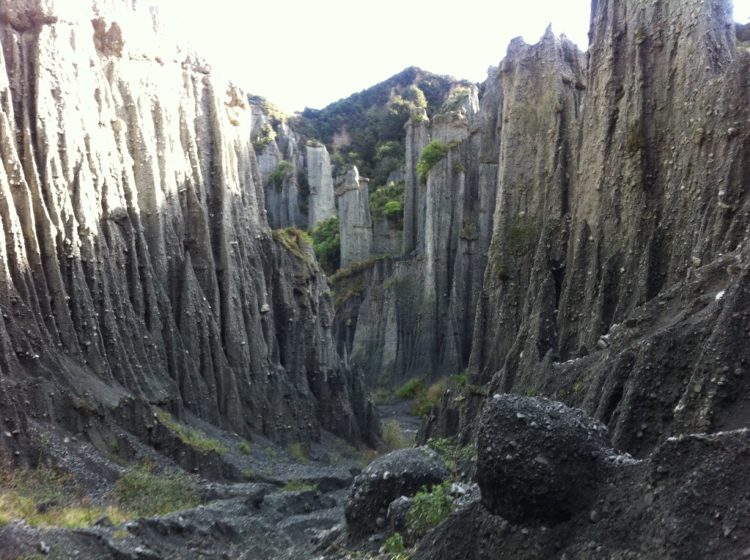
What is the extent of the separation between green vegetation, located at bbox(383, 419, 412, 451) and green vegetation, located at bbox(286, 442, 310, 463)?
5822 mm

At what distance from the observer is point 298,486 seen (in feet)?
92.9

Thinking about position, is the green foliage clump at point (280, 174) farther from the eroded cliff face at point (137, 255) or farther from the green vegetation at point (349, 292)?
the eroded cliff face at point (137, 255)

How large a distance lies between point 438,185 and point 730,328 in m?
43.3

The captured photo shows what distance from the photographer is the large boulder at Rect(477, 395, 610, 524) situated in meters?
8.86

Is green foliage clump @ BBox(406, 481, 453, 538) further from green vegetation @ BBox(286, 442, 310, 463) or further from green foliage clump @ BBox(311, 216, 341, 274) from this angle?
green foliage clump @ BBox(311, 216, 341, 274)

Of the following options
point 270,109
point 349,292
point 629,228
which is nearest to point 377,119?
point 270,109

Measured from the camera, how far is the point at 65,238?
26297mm

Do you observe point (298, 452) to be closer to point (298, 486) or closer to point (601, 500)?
point (298, 486)

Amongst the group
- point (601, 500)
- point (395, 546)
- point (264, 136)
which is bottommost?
point (395, 546)

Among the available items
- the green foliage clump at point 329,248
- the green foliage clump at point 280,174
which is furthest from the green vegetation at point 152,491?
the green foliage clump at point 280,174

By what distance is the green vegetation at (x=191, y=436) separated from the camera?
26.4 meters

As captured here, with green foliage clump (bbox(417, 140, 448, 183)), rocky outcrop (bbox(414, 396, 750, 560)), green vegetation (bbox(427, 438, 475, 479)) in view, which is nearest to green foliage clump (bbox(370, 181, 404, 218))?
green foliage clump (bbox(417, 140, 448, 183))

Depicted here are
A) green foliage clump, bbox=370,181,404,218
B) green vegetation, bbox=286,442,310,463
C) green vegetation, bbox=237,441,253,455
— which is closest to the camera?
green vegetation, bbox=237,441,253,455

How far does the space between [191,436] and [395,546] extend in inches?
671
